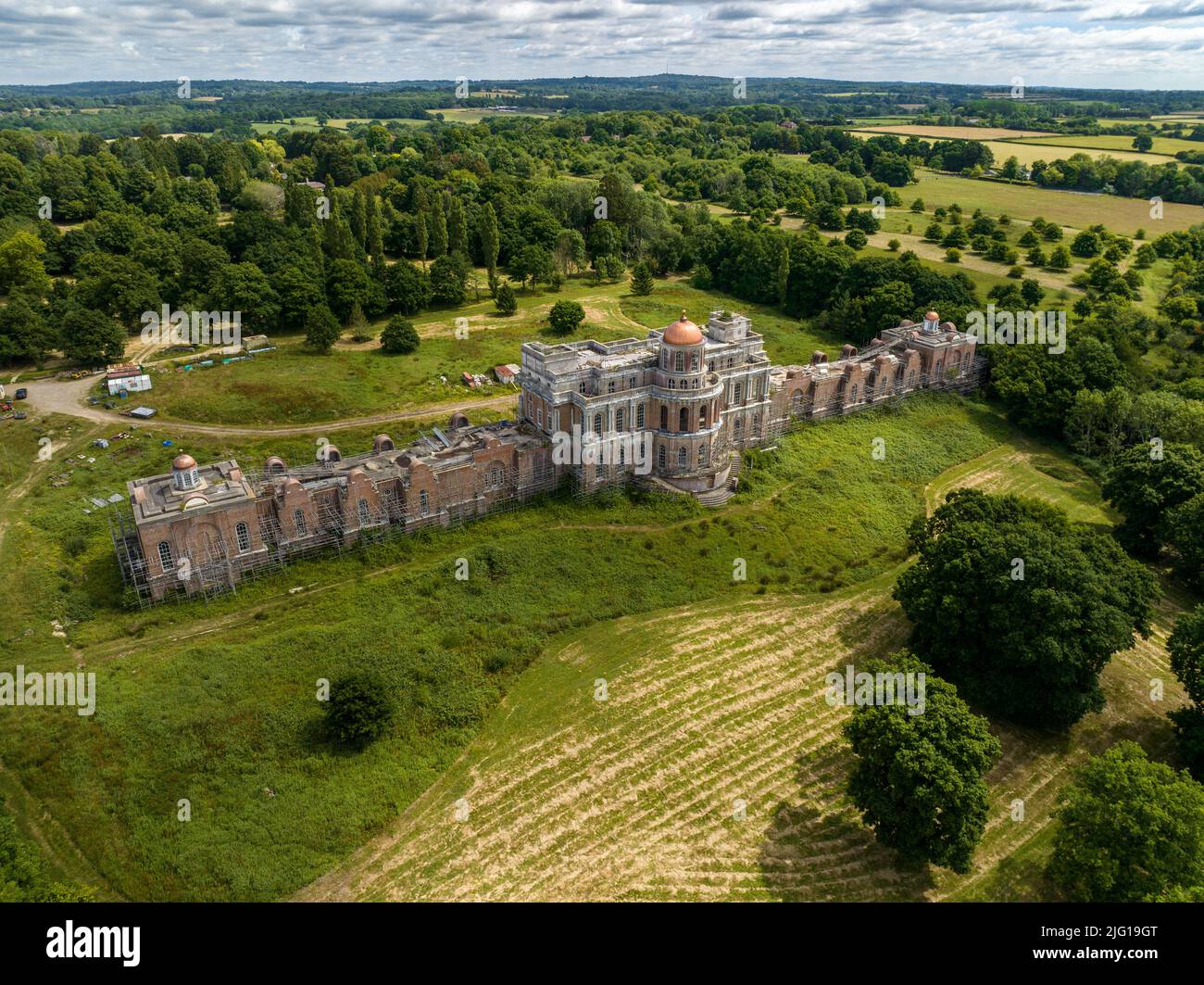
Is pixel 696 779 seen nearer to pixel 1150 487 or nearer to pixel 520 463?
pixel 520 463

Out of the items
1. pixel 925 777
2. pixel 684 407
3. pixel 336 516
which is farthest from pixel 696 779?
pixel 336 516

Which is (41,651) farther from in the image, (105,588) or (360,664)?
(360,664)

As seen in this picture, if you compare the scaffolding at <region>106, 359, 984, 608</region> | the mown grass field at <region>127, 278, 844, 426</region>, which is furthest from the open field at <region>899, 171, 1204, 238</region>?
the scaffolding at <region>106, 359, 984, 608</region>

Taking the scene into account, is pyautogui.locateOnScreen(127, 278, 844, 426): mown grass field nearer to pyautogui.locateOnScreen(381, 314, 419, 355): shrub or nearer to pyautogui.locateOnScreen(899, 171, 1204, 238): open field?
pyautogui.locateOnScreen(381, 314, 419, 355): shrub

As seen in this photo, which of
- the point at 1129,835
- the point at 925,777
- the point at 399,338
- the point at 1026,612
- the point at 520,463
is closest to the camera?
the point at 1129,835

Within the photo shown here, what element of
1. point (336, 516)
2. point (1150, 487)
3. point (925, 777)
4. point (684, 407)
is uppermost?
point (684, 407)
